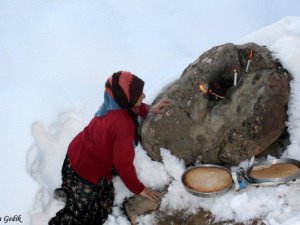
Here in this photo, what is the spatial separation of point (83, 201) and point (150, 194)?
0.52 metres

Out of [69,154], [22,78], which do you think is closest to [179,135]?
[69,154]

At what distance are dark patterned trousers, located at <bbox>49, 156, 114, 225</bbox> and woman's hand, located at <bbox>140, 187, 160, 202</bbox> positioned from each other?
1.05 ft

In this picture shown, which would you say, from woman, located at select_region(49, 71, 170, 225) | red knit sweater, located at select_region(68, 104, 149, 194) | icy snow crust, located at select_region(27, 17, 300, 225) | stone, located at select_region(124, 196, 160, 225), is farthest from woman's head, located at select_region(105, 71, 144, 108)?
stone, located at select_region(124, 196, 160, 225)

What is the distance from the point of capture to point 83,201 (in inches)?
116

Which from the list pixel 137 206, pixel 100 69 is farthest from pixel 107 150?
pixel 100 69

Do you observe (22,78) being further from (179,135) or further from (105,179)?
(179,135)

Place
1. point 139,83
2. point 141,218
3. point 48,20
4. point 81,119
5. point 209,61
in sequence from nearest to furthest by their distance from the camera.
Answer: point 139,83 < point 141,218 < point 209,61 < point 81,119 < point 48,20

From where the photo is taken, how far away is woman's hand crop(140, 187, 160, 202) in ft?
9.68

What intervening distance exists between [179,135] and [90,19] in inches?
107

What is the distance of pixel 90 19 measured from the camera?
16.9 ft

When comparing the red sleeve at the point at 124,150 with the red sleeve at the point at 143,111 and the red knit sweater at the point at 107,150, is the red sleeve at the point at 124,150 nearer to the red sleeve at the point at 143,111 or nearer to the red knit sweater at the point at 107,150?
the red knit sweater at the point at 107,150

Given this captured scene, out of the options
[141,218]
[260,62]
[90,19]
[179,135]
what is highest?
[90,19]

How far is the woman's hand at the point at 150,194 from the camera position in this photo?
2.95m

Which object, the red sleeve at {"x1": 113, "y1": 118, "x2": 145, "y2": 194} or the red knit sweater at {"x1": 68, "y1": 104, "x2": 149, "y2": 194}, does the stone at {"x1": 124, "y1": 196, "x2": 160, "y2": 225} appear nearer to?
the red knit sweater at {"x1": 68, "y1": 104, "x2": 149, "y2": 194}
